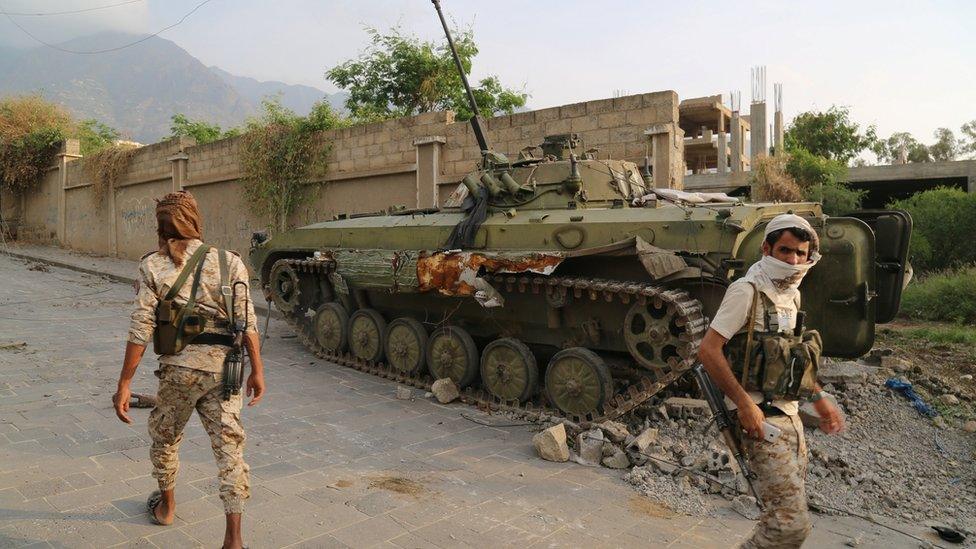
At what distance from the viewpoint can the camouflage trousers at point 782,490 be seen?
2.69 meters

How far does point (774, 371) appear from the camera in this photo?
2.72 meters

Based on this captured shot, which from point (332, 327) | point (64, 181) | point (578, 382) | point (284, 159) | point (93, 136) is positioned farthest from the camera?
point (93, 136)

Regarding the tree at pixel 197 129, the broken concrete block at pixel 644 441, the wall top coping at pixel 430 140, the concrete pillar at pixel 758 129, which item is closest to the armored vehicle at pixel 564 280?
the broken concrete block at pixel 644 441

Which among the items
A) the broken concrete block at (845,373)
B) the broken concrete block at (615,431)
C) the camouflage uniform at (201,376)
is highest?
the camouflage uniform at (201,376)

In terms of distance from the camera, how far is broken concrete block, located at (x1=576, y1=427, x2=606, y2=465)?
4.98 meters

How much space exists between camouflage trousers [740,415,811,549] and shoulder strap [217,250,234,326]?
94.7 inches

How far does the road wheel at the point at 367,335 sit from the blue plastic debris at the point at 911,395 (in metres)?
5.28

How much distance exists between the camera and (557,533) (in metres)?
3.73

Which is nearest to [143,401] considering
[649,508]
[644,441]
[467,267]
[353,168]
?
[467,267]

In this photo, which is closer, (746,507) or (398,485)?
(746,507)

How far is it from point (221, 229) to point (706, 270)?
13912mm

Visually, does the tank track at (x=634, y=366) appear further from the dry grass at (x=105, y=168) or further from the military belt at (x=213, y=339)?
the dry grass at (x=105, y=168)

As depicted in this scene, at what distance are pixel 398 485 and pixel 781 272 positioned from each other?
108 inches

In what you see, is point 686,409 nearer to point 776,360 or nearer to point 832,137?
point 776,360
